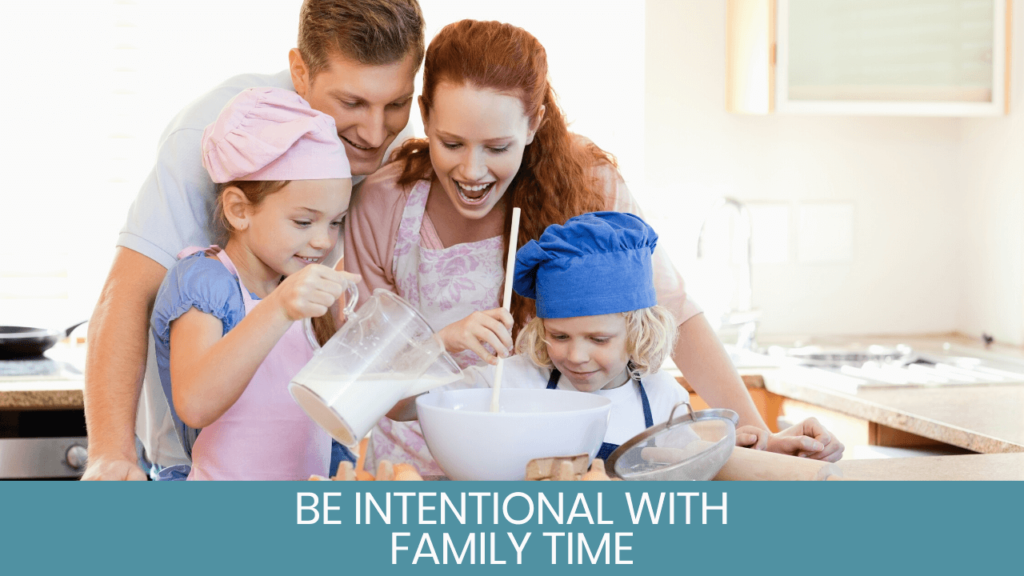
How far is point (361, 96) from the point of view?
54.2 inches

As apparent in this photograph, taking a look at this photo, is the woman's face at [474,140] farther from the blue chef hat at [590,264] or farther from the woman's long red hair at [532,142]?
the blue chef hat at [590,264]

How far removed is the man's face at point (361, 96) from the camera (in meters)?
1.37

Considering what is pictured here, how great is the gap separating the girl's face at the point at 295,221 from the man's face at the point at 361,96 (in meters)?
0.20

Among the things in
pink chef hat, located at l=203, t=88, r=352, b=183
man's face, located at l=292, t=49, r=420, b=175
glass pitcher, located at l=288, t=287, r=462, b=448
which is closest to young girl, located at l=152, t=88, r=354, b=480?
pink chef hat, located at l=203, t=88, r=352, b=183

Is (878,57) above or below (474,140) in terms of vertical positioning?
above

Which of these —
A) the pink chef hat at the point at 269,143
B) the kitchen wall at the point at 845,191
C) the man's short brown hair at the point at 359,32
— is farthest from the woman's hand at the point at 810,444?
the kitchen wall at the point at 845,191

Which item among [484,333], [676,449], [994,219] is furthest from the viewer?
[994,219]

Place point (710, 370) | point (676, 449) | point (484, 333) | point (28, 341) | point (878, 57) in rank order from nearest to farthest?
point (676, 449) < point (484, 333) < point (710, 370) < point (28, 341) < point (878, 57)

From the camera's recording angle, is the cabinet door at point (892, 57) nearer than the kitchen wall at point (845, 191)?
Yes

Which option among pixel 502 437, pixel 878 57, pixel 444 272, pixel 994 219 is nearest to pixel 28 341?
pixel 444 272

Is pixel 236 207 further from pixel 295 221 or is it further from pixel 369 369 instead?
pixel 369 369

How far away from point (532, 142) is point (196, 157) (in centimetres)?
52

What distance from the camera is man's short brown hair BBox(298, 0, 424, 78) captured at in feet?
4.44

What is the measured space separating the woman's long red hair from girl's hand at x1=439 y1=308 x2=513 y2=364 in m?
0.40
